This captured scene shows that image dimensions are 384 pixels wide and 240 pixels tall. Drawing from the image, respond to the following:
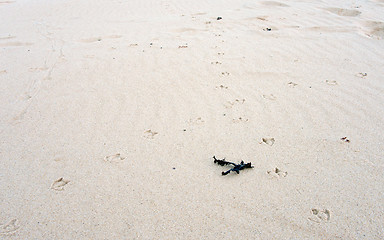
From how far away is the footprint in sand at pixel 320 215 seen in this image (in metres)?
1.55

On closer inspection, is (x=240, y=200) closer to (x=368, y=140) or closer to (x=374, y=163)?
(x=374, y=163)

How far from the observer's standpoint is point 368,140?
2146 millimetres

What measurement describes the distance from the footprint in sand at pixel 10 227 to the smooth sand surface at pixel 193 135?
1 centimetres

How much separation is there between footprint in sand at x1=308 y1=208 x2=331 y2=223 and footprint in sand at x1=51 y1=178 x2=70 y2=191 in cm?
168

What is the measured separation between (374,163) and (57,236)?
2265 mm

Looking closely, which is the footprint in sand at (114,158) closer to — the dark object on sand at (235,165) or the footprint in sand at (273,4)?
the dark object on sand at (235,165)

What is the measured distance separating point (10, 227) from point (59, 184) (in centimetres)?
37

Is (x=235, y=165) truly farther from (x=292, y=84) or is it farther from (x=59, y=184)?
(x=292, y=84)

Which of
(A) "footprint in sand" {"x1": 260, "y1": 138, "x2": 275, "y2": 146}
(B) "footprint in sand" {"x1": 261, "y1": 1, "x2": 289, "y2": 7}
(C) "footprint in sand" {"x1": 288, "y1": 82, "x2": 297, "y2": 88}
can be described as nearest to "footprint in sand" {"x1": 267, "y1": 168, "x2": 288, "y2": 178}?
(A) "footprint in sand" {"x1": 260, "y1": 138, "x2": 275, "y2": 146}

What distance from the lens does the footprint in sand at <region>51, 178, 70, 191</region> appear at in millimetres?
1801

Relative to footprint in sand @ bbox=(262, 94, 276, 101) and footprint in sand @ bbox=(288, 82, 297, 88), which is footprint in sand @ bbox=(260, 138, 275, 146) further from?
footprint in sand @ bbox=(288, 82, 297, 88)

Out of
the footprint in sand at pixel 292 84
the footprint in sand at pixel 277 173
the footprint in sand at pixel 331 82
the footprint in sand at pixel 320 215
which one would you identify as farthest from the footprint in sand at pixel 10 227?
the footprint in sand at pixel 331 82


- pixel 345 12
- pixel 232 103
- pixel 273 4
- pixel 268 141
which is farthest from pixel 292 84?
pixel 273 4

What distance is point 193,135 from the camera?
2.26 meters
